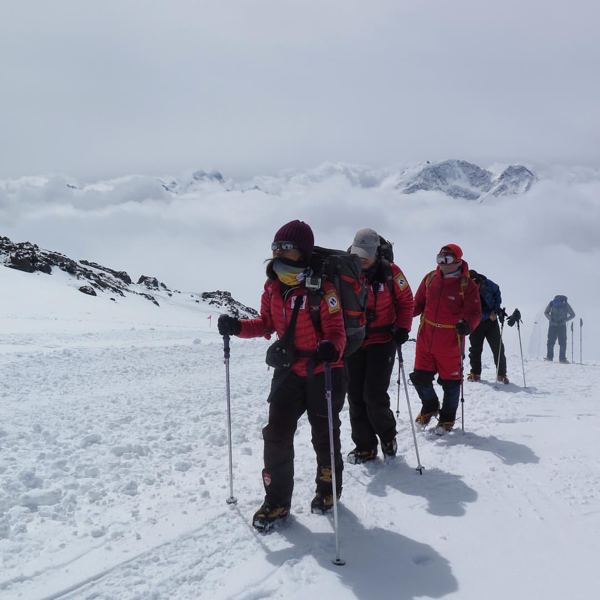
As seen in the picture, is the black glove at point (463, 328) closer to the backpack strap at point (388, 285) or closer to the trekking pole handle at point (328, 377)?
the backpack strap at point (388, 285)

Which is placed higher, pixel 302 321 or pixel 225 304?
pixel 302 321

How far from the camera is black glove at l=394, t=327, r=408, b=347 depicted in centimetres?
512

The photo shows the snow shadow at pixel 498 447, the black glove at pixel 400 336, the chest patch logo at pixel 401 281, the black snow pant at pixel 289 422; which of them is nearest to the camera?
the black snow pant at pixel 289 422

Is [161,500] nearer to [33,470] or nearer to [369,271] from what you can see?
[33,470]

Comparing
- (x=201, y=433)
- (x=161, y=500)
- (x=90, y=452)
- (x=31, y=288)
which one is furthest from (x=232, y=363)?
(x=31, y=288)

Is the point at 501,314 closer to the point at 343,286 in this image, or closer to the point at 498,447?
the point at 498,447

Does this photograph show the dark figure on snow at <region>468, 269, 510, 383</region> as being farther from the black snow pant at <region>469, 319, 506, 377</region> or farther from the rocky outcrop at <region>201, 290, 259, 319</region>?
the rocky outcrop at <region>201, 290, 259, 319</region>

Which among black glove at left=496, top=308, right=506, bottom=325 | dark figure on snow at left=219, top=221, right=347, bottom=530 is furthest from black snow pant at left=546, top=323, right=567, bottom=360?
dark figure on snow at left=219, top=221, right=347, bottom=530

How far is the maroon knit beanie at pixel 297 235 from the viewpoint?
396cm

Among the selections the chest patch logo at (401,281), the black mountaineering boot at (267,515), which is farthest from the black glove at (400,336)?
the black mountaineering boot at (267,515)

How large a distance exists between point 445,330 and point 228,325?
3.36 m

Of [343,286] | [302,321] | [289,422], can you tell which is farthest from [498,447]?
[302,321]

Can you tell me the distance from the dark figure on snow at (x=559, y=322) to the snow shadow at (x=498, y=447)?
10101 millimetres

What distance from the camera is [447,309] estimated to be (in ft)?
21.2
